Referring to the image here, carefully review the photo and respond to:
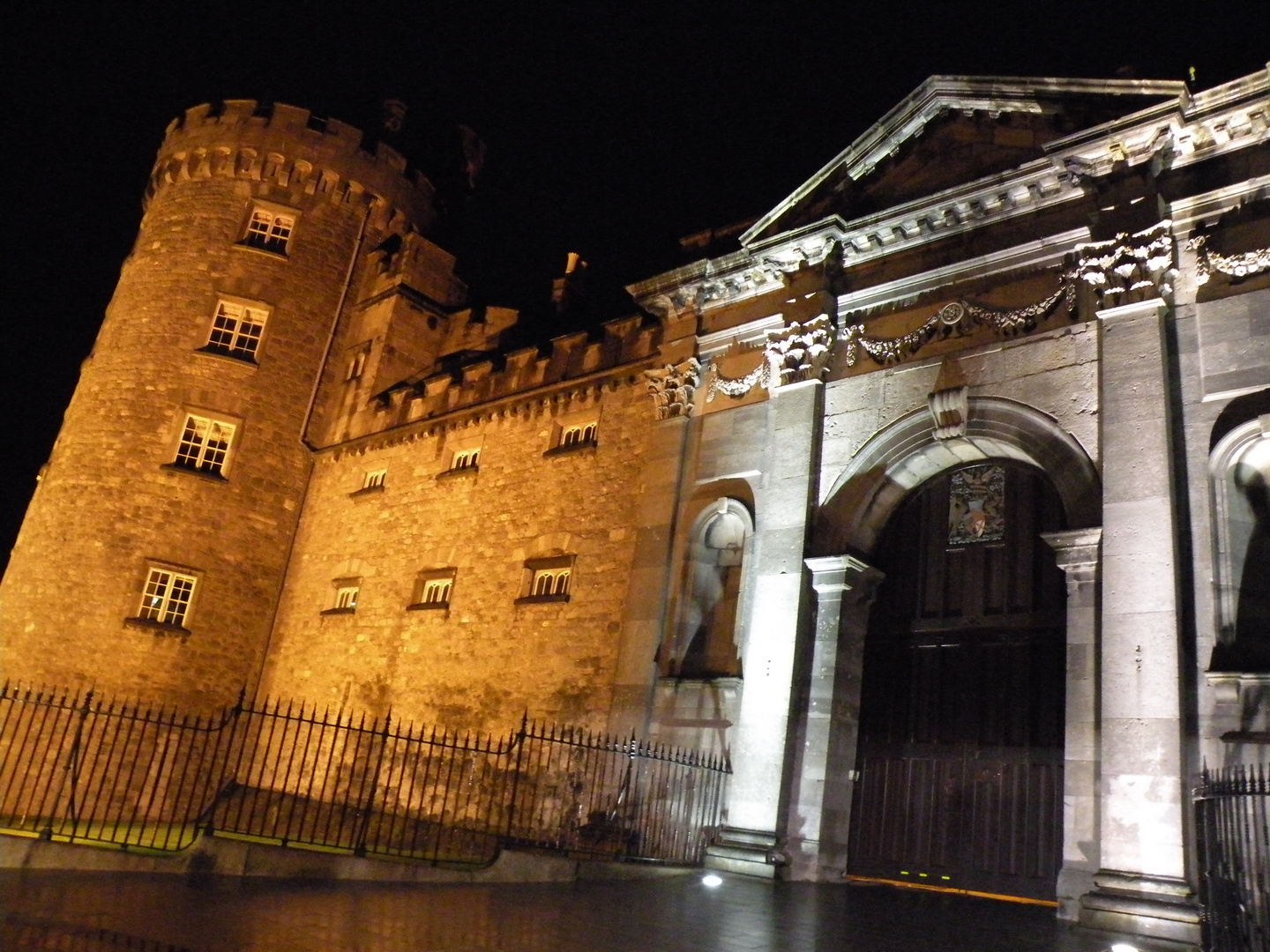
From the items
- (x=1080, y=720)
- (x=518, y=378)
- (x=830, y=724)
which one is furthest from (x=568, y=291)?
(x=1080, y=720)

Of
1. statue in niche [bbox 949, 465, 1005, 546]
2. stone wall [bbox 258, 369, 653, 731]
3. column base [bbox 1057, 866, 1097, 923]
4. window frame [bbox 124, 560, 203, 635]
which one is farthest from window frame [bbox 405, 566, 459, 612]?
column base [bbox 1057, 866, 1097, 923]

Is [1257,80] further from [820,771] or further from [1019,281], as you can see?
[820,771]

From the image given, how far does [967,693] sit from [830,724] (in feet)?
6.13

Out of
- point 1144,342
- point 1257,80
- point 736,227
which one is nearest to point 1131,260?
point 1144,342

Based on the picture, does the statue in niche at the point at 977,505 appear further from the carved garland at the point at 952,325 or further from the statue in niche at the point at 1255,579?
the statue in niche at the point at 1255,579

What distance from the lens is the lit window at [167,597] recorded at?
22.0 m

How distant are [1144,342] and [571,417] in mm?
10806

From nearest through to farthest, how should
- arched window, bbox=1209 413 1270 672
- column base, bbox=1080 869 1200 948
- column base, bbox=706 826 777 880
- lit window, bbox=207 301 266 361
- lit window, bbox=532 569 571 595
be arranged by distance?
column base, bbox=1080 869 1200 948
arched window, bbox=1209 413 1270 672
column base, bbox=706 826 777 880
lit window, bbox=532 569 571 595
lit window, bbox=207 301 266 361

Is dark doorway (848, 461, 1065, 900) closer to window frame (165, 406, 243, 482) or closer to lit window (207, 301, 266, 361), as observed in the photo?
window frame (165, 406, 243, 482)

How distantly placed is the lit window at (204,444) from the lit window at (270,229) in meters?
4.67

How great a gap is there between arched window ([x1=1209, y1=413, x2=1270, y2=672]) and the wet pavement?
3207 millimetres

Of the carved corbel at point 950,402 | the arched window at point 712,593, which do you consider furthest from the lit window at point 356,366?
the carved corbel at point 950,402

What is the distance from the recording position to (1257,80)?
11.7 metres

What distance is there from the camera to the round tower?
2169 cm
